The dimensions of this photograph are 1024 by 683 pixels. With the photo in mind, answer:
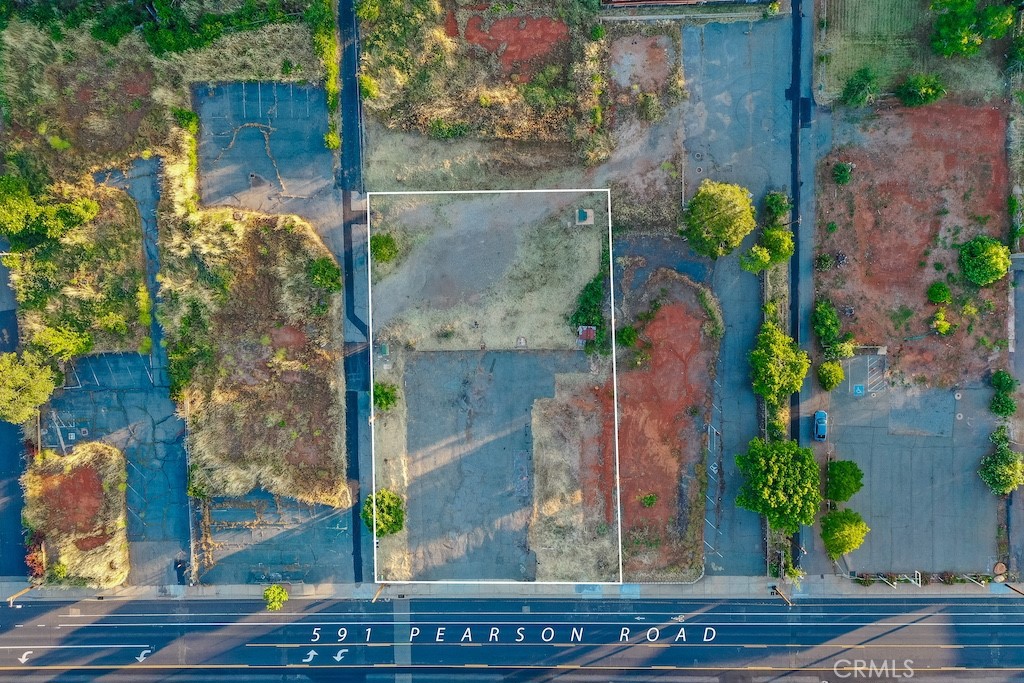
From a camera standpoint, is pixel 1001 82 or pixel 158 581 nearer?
pixel 1001 82

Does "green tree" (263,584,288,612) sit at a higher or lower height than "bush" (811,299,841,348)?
lower

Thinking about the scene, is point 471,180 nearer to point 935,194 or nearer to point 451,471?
point 451,471

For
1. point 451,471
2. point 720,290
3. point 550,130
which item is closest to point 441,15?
point 550,130

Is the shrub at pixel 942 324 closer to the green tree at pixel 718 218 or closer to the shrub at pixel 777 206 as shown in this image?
the shrub at pixel 777 206

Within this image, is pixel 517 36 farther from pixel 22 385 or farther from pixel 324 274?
pixel 22 385

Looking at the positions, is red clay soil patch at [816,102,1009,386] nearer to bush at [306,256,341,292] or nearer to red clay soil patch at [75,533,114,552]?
bush at [306,256,341,292]

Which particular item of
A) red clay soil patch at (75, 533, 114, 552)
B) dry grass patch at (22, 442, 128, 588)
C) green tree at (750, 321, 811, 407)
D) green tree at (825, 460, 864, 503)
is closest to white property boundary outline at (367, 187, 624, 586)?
green tree at (750, 321, 811, 407)
